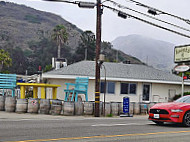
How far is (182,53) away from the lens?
33.3 metres

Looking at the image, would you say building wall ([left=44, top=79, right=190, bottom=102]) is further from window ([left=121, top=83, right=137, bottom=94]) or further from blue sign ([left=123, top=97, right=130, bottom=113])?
blue sign ([left=123, top=97, right=130, bottom=113])

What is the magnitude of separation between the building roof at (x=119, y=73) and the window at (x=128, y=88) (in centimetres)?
70

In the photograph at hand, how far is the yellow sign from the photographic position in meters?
32.5

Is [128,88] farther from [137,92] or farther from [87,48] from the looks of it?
[87,48]

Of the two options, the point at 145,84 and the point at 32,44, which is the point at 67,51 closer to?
the point at 32,44

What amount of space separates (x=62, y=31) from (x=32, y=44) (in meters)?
53.0

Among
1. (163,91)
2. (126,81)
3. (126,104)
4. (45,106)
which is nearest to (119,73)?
(126,81)

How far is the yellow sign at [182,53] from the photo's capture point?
3250cm

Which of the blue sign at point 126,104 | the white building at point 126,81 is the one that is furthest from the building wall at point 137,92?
the blue sign at point 126,104

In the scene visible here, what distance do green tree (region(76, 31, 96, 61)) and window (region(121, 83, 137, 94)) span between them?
46506 mm

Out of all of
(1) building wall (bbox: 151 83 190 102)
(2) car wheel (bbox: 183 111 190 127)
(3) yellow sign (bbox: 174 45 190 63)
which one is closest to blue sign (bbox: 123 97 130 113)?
(2) car wheel (bbox: 183 111 190 127)

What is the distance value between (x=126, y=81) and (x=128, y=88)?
2.33 ft

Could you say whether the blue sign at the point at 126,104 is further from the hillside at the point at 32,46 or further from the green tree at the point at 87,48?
the green tree at the point at 87,48

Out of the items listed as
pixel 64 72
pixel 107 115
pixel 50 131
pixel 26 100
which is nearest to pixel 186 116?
pixel 50 131
